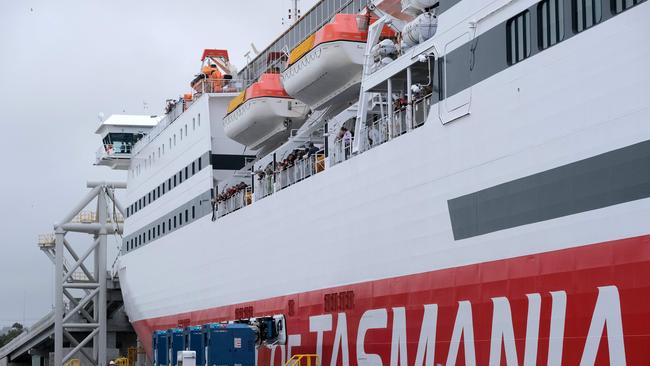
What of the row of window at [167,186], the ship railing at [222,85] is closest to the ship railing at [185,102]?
the ship railing at [222,85]

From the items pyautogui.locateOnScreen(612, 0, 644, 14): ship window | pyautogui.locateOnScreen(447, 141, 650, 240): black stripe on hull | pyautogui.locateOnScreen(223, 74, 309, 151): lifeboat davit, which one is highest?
pyautogui.locateOnScreen(223, 74, 309, 151): lifeboat davit

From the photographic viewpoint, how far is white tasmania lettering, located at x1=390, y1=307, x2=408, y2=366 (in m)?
18.5

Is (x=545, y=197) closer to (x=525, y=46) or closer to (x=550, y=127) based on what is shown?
(x=550, y=127)

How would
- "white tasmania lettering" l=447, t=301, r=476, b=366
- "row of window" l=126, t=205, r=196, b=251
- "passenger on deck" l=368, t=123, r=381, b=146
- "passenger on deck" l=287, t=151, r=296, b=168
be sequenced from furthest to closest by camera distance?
"row of window" l=126, t=205, r=196, b=251
"passenger on deck" l=287, t=151, r=296, b=168
"passenger on deck" l=368, t=123, r=381, b=146
"white tasmania lettering" l=447, t=301, r=476, b=366

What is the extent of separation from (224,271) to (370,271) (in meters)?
10.5

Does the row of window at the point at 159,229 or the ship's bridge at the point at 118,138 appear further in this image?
the ship's bridge at the point at 118,138

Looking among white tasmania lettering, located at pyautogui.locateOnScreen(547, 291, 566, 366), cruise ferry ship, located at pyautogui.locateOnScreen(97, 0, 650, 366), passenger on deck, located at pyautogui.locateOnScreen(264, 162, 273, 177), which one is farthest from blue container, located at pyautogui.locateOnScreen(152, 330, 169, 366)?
white tasmania lettering, located at pyautogui.locateOnScreen(547, 291, 566, 366)

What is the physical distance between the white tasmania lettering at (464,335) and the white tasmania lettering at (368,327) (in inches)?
108

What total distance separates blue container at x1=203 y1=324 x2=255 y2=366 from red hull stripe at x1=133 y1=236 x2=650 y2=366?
1644 mm

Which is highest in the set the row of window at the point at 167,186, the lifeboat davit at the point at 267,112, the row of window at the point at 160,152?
the row of window at the point at 160,152

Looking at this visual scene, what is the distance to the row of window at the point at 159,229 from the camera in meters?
34.6

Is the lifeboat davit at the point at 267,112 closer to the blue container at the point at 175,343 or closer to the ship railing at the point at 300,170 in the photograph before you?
the ship railing at the point at 300,170

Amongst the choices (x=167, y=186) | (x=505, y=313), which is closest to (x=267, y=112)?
(x=167, y=186)

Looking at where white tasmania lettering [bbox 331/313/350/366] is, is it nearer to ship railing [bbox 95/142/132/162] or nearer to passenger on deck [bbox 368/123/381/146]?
passenger on deck [bbox 368/123/381/146]
